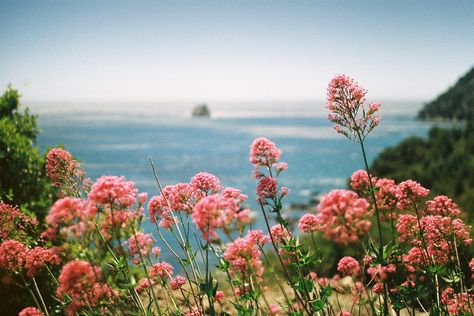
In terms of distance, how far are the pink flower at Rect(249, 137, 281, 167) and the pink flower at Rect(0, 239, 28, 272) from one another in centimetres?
293

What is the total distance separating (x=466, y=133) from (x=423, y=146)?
250 inches

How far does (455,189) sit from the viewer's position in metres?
34.5

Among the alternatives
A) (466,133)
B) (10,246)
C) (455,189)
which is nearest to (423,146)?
(466,133)

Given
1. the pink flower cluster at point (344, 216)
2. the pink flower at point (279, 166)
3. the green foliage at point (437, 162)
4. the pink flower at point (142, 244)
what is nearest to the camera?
the pink flower cluster at point (344, 216)

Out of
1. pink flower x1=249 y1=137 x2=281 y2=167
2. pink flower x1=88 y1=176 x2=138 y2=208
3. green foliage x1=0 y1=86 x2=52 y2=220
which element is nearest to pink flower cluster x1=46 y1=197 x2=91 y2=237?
pink flower x1=88 y1=176 x2=138 y2=208

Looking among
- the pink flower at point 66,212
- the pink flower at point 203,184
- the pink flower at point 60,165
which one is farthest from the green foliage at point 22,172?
the pink flower at point 66,212

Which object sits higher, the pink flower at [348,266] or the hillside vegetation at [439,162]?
the pink flower at [348,266]

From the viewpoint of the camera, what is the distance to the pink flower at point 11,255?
4148 millimetres

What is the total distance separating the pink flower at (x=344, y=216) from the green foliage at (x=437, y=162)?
34.8 meters

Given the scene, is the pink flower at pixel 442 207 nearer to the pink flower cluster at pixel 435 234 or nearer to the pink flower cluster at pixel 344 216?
the pink flower cluster at pixel 435 234

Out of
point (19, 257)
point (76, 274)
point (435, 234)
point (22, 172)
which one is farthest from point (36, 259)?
point (22, 172)

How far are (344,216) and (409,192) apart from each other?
2006 mm

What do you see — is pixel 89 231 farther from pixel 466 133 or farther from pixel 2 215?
pixel 466 133

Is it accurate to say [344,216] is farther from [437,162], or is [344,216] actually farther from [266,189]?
[437,162]
